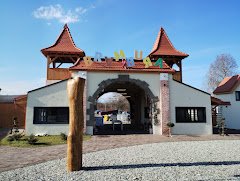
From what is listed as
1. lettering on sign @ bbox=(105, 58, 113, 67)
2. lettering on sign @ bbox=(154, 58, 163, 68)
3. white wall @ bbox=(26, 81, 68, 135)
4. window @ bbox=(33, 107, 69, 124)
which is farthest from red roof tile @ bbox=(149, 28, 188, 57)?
window @ bbox=(33, 107, 69, 124)

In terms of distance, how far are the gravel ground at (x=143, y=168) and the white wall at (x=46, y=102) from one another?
7135mm

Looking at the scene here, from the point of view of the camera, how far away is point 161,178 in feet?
19.1

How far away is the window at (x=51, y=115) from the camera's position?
51.0ft

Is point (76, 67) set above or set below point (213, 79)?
below

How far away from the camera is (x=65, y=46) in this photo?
69.5 ft

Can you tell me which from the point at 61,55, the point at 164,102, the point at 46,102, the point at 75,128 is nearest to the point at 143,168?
the point at 75,128

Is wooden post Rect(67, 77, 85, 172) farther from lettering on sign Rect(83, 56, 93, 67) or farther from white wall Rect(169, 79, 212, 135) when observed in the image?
white wall Rect(169, 79, 212, 135)

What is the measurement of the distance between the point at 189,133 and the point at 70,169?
38.0 feet

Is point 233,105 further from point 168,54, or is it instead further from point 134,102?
point 134,102

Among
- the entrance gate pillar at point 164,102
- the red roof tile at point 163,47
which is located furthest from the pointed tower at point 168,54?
→ the entrance gate pillar at point 164,102

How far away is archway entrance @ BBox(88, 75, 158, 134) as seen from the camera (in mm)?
16211

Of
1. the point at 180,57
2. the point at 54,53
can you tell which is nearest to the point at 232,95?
the point at 180,57

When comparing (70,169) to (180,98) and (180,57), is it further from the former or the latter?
(180,57)

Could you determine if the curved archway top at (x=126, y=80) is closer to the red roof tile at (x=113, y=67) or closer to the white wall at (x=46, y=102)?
the red roof tile at (x=113, y=67)
